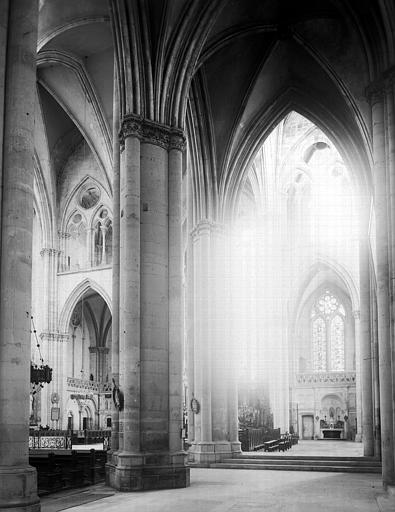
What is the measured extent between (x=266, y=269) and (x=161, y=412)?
2508 cm

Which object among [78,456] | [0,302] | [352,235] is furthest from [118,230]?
[352,235]

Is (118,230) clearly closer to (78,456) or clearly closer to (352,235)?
(78,456)

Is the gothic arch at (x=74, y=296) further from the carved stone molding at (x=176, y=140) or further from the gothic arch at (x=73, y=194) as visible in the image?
the carved stone molding at (x=176, y=140)

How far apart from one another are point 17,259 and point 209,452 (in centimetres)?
1453

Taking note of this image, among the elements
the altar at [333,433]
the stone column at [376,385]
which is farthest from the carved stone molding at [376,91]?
the altar at [333,433]

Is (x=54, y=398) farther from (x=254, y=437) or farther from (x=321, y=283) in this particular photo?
(x=321, y=283)

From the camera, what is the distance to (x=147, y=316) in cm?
1720

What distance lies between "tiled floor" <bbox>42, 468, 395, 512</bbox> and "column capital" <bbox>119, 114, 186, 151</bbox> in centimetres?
847

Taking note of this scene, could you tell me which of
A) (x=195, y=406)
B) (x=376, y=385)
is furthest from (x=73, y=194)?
(x=376, y=385)

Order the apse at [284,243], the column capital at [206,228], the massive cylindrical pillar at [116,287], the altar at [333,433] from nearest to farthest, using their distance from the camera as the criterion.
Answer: the massive cylindrical pillar at [116,287], the column capital at [206,228], the apse at [284,243], the altar at [333,433]

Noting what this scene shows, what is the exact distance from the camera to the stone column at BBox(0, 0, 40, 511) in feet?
35.4

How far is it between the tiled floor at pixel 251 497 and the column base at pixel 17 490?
226 centimetres

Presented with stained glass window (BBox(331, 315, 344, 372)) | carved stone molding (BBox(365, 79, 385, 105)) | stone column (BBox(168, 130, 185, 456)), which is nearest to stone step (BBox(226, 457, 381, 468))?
stone column (BBox(168, 130, 185, 456))

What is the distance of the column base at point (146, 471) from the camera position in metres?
16.0
